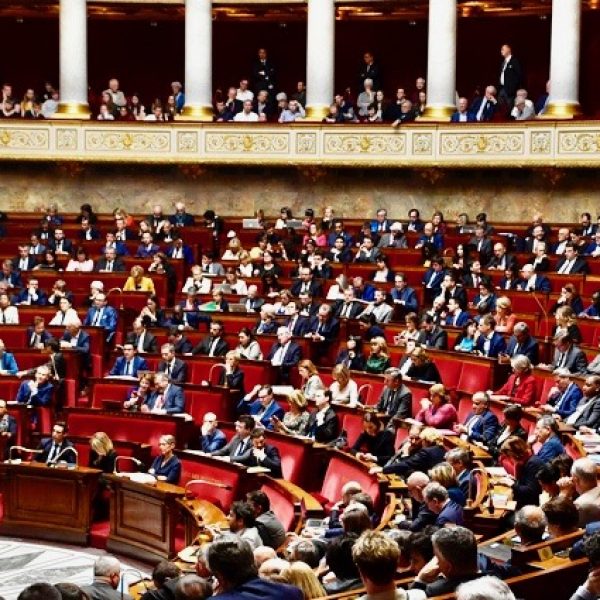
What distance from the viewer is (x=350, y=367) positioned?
45.1 feet

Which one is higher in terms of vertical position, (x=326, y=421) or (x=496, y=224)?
(x=496, y=224)

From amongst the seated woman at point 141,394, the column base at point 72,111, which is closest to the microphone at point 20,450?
the seated woman at point 141,394

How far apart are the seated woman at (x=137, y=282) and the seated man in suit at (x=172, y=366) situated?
2.63 meters

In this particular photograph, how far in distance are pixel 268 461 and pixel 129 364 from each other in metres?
3.74

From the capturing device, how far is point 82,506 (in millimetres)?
11344

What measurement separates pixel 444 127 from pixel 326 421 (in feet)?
29.2

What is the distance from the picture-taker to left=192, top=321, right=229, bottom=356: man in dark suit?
1431 centimetres

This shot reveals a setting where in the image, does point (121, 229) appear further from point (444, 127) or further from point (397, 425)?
point (397, 425)

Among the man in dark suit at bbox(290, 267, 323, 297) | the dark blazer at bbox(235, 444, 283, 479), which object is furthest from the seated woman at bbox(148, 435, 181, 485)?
the man in dark suit at bbox(290, 267, 323, 297)

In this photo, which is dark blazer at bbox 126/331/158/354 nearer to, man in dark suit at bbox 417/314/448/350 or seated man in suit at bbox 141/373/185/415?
seated man in suit at bbox 141/373/185/415

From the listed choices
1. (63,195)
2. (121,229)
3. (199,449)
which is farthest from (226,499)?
(63,195)

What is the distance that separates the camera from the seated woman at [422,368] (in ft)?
41.6

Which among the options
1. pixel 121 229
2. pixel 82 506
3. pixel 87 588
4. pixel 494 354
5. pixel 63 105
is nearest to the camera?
pixel 87 588

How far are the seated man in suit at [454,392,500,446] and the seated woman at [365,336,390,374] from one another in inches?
97.2
